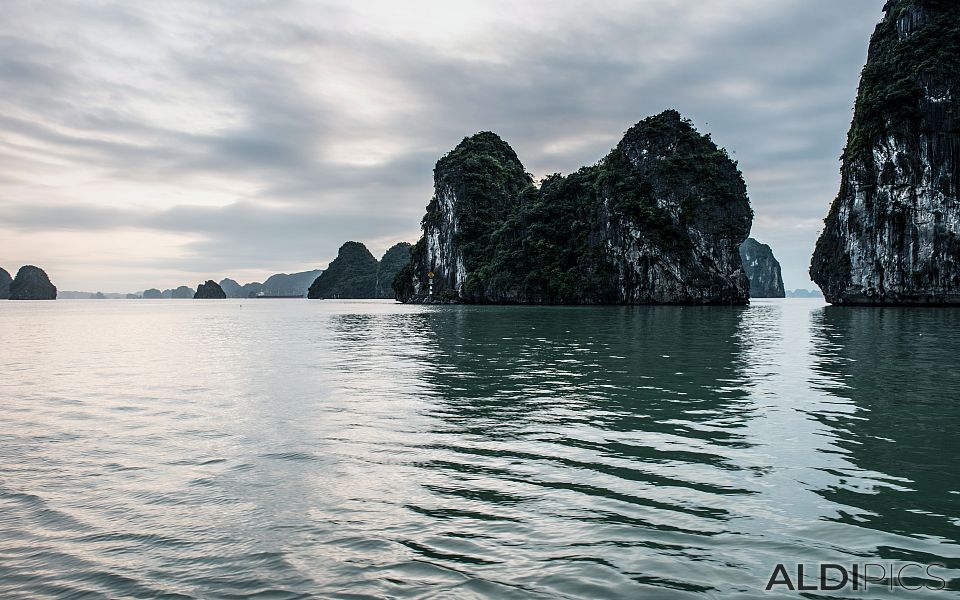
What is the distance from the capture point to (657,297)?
280 feet

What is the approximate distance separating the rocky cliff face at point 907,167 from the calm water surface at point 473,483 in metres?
58.5

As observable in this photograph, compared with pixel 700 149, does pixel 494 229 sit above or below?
below

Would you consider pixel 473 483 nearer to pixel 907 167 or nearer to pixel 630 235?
pixel 907 167

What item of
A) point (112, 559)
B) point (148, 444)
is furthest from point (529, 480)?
point (148, 444)

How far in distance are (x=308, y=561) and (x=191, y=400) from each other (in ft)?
33.0

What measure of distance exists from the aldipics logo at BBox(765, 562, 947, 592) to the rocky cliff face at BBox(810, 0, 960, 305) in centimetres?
7279

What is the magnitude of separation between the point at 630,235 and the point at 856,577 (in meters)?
86.7

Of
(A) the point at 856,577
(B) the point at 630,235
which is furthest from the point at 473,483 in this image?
(B) the point at 630,235

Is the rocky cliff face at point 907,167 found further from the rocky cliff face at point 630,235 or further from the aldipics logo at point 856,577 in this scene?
the aldipics logo at point 856,577

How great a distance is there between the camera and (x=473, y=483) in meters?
7.00

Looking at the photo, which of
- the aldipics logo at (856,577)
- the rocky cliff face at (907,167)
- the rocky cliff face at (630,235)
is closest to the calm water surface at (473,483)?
the aldipics logo at (856,577)

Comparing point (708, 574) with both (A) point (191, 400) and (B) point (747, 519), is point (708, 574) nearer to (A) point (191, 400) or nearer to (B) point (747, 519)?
(B) point (747, 519)

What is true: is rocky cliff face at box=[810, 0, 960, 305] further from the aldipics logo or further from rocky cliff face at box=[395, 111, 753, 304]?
the aldipics logo

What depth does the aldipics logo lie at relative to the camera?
14.5 feet
